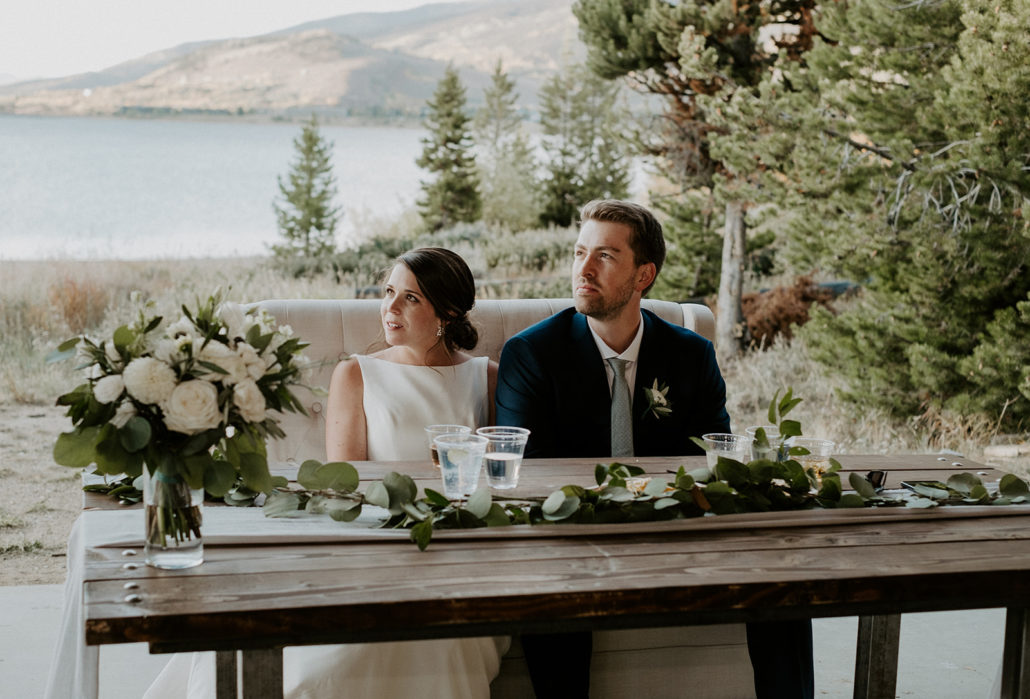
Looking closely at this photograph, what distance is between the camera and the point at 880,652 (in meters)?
2.26

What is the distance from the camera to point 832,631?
311 centimetres

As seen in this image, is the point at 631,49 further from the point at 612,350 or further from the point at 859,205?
the point at 612,350

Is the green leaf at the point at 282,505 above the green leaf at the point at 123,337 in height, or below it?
below

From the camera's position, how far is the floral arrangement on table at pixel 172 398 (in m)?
1.33

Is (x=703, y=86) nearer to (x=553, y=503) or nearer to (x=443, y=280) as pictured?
(x=443, y=280)

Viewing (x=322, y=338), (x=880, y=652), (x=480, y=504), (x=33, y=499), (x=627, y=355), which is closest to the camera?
(x=480, y=504)

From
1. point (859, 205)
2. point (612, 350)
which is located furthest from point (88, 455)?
point (859, 205)

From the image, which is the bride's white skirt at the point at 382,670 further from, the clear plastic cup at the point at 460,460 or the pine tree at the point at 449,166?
the pine tree at the point at 449,166

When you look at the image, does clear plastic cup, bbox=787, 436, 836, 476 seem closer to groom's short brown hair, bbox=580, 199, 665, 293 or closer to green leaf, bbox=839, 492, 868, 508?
green leaf, bbox=839, 492, 868, 508

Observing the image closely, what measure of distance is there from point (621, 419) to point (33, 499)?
10.7 feet

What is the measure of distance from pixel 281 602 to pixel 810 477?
108 centimetres

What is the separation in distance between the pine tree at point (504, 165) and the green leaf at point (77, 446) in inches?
482

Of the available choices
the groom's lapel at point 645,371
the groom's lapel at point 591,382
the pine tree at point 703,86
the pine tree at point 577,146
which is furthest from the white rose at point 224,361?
the pine tree at point 577,146

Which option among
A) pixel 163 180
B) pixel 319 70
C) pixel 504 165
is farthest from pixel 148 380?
pixel 163 180
